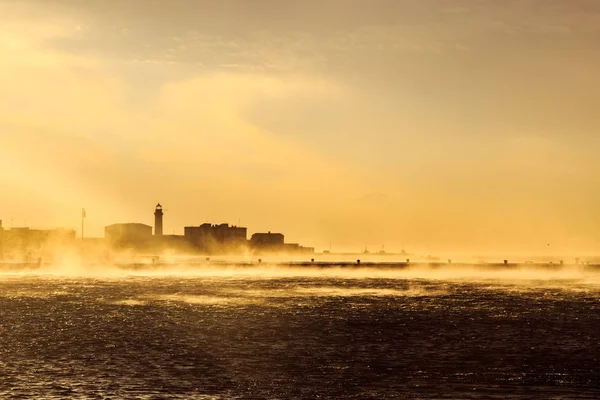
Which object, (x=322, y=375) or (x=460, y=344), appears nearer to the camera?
(x=322, y=375)

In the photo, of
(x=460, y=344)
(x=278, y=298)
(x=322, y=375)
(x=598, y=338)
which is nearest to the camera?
(x=322, y=375)

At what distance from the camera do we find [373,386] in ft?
127

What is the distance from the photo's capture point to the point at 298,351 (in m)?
52.5

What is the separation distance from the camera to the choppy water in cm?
3809

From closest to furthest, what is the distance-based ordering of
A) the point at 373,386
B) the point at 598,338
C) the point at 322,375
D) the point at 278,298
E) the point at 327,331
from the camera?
1. the point at 373,386
2. the point at 322,375
3. the point at 598,338
4. the point at 327,331
5. the point at 278,298

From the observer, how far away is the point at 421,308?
309 ft

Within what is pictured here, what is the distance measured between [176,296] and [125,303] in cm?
1479

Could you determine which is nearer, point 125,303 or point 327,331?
point 327,331

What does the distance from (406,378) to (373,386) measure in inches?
121

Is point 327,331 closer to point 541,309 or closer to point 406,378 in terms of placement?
point 406,378

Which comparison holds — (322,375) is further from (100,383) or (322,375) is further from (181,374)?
(100,383)

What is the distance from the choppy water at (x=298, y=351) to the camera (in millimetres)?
38094

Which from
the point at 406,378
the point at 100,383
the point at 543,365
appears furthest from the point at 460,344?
the point at 100,383

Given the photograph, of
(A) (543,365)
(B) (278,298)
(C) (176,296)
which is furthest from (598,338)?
(C) (176,296)
